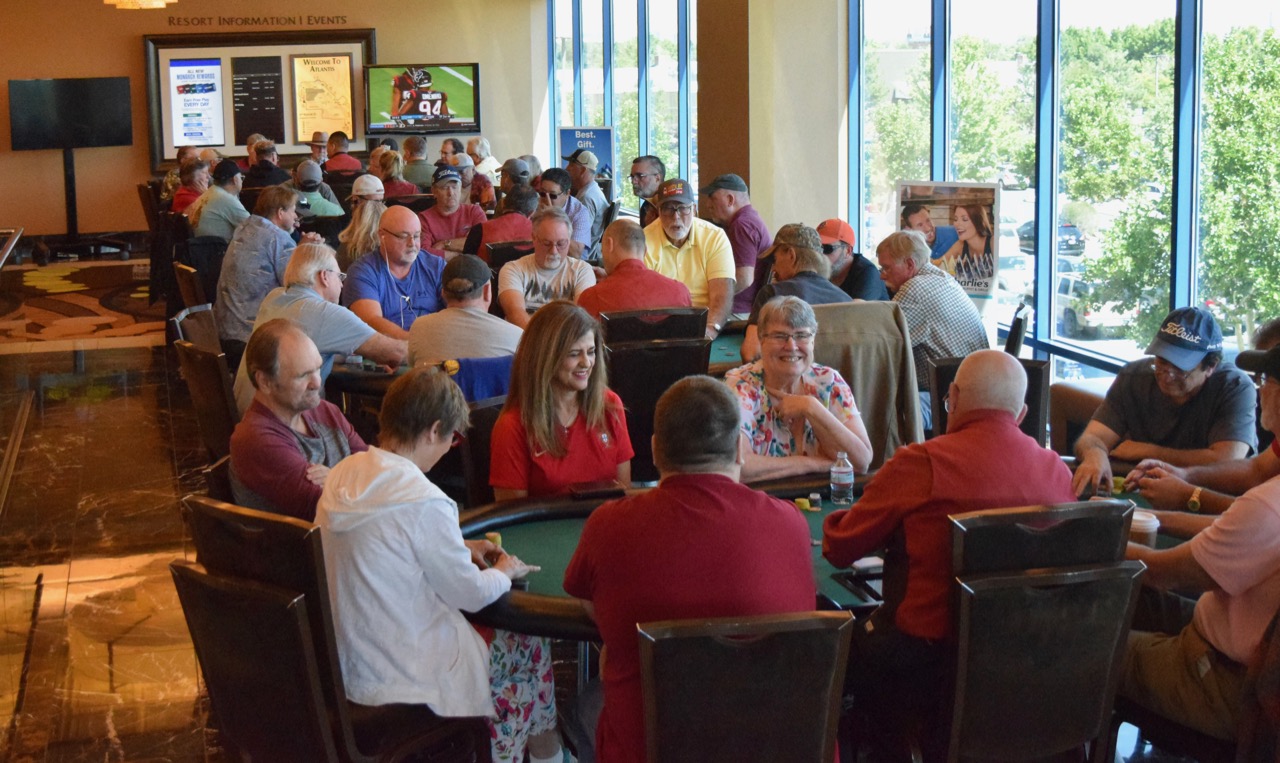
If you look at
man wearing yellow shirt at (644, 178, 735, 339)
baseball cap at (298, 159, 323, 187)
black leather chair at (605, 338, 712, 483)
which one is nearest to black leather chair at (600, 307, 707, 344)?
black leather chair at (605, 338, 712, 483)

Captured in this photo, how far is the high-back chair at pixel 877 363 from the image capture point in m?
4.76

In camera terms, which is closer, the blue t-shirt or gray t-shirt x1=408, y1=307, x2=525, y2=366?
gray t-shirt x1=408, y1=307, x2=525, y2=366

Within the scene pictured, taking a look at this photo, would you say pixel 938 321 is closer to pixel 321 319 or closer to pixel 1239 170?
pixel 1239 170

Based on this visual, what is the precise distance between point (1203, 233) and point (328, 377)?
3681 mm

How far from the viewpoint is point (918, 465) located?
271 cm

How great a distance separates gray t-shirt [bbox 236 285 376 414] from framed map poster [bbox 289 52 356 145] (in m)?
12.5

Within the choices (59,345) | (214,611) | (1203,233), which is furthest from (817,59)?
(214,611)

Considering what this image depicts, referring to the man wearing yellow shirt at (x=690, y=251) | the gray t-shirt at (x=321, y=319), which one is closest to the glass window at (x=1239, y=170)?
the man wearing yellow shirt at (x=690, y=251)

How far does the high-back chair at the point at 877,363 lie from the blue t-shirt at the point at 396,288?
210cm

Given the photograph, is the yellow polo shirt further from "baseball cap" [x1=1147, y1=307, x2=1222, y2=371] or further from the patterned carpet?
the patterned carpet

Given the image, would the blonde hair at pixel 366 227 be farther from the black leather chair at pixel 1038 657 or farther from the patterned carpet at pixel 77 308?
the black leather chair at pixel 1038 657

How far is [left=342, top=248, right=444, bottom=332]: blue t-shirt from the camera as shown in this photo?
5.95 m

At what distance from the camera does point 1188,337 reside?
3.90 m

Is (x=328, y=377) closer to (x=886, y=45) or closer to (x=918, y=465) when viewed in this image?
(x=918, y=465)
